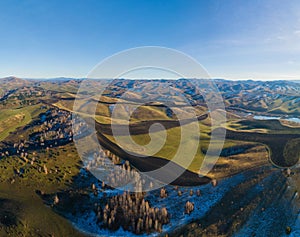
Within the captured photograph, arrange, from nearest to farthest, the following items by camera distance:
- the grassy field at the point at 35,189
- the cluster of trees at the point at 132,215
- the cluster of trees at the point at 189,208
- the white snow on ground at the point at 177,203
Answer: the cluster of trees at the point at 132,215, the white snow on ground at the point at 177,203, the grassy field at the point at 35,189, the cluster of trees at the point at 189,208

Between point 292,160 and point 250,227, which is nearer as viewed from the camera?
point 250,227

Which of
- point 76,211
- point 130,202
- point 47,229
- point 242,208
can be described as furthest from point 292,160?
point 47,229

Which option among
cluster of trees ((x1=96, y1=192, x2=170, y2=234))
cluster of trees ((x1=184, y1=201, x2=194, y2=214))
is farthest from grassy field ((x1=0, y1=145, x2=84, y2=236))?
cluster of trees ((x1=184, y1=201, x2=194, y2=214))

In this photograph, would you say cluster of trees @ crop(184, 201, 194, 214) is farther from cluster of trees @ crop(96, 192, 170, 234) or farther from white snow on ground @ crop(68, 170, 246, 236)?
cluster of trees @ crop(96, 192, 170, 234)

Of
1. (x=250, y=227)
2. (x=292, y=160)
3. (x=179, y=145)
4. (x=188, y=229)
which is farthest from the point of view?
(x=179, y=145)

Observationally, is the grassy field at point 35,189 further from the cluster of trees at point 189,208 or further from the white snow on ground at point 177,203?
the cluster of trees at point 189,208

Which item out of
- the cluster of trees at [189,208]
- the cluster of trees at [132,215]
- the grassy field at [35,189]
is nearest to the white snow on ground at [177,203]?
the cluster of trees at [189,208]

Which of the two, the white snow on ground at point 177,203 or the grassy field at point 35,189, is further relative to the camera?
the grassy field at point 35,189

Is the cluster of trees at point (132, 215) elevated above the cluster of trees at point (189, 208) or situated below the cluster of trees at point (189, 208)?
below

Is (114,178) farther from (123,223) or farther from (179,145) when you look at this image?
(179,145)
